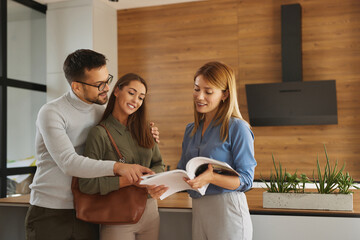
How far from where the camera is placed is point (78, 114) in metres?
1.95

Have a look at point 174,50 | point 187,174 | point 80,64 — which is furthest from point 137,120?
point 174,50

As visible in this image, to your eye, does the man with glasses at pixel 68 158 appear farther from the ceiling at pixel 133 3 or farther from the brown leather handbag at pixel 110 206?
the ceiling at pixel 133 3

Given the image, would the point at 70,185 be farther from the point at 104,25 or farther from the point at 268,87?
the point at 104,25

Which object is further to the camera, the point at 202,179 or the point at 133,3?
the point at 133,3

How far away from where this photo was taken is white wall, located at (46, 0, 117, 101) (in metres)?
5.17

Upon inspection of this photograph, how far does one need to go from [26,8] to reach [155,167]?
3828 millimetres

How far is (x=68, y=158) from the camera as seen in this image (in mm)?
1774

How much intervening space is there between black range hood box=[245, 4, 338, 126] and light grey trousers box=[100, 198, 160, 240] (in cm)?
308

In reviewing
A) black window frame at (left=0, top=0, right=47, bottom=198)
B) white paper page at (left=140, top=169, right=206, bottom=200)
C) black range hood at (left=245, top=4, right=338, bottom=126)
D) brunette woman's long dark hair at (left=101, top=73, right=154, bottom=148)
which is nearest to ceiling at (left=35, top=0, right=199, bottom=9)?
black window frame at (left=0, top=0, right=47, bottom=198)

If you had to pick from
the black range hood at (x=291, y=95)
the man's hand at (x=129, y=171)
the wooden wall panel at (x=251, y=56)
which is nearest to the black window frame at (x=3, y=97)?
the wooden wall panel at (x=251, y=56)

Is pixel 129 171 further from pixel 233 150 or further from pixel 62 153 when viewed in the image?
pixel 233 150

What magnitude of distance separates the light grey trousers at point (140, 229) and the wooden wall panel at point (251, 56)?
10.5 ft

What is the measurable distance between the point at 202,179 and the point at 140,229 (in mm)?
488

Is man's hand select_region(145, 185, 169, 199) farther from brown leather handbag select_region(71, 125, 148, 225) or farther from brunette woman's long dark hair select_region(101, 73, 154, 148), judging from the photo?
brunette woman's long dark hair select_region(101, 73, 154, 148)
